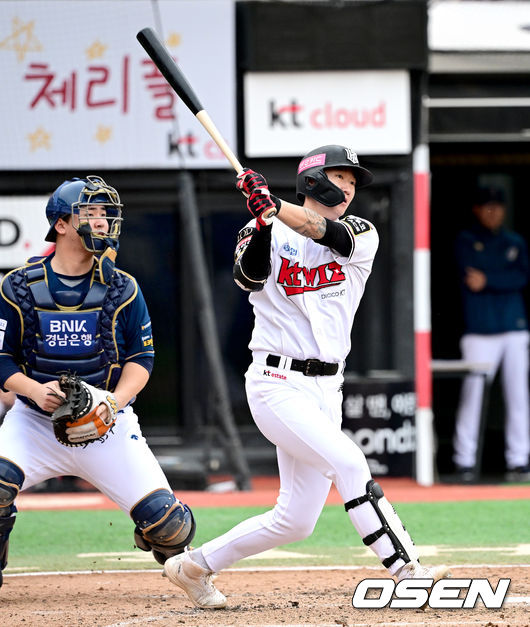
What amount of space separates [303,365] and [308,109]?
581 centimetres

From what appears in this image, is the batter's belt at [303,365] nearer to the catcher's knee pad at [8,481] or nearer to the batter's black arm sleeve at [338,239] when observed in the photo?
the batter's black arm sleeve at [338,239]

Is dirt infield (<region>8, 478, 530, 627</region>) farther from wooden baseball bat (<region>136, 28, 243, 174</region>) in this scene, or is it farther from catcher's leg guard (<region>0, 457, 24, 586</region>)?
wooden baseball bat (<region>136, 28, 243, 174</region>)

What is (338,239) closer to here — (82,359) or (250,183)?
(250,183)

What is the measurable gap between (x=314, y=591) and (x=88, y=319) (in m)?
1.64

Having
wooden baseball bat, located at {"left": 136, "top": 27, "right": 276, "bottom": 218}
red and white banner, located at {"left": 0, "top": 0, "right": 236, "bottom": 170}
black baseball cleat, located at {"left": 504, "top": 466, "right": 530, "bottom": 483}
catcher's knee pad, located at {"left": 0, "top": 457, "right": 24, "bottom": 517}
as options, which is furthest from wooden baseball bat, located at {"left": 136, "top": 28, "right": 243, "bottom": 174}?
black baseball cleat, located at {"left": 504, "top": 466, "right": 530, "bottom": 483}

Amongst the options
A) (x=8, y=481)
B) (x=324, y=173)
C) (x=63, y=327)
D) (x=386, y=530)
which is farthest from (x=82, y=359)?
(x=386, y=530)

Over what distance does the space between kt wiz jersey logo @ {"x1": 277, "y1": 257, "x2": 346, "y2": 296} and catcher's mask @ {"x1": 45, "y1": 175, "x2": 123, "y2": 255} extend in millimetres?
Answer: 771

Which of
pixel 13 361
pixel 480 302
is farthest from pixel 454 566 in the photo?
pixel 480 302

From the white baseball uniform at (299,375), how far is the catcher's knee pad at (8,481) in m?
0.85

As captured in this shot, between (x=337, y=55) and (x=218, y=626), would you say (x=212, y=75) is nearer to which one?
(x=337, y=55)

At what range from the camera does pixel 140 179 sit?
10.6 m

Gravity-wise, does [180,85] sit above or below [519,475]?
above

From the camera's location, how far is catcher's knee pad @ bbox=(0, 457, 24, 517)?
199 inches

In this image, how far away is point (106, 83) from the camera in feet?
34.0
